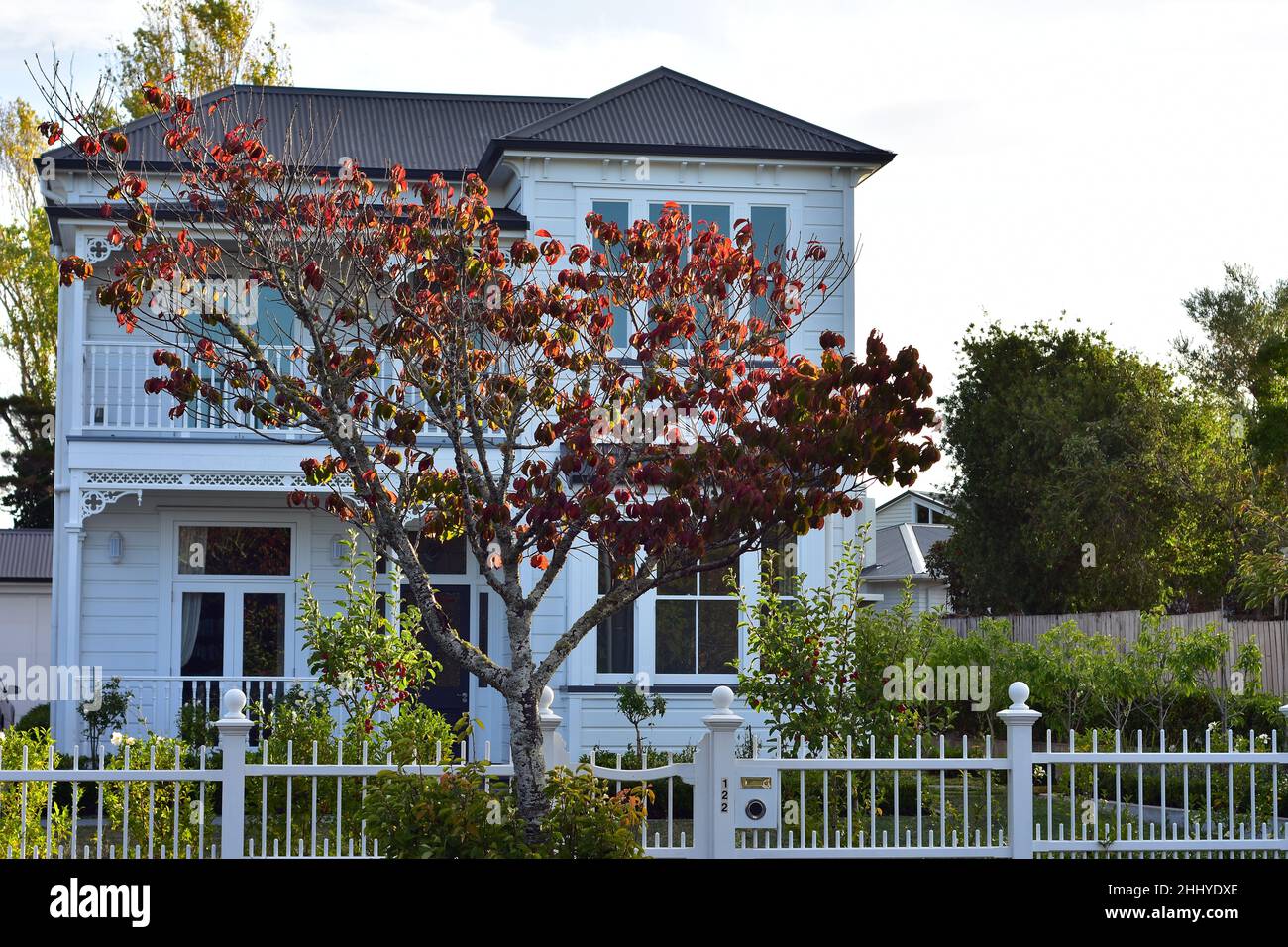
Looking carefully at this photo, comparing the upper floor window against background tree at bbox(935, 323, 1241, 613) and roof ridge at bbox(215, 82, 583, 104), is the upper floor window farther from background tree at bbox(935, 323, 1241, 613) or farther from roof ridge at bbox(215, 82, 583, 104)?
roof ridge at bbox(215, 82, 583, 104)

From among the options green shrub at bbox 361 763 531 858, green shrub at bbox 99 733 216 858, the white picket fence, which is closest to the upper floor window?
the white picket fence

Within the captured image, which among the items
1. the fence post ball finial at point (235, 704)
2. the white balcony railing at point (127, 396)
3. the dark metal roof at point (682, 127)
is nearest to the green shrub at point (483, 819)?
the fence post ball finial at point (235, 704)

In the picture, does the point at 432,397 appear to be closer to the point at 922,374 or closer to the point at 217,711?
the point at 922,374

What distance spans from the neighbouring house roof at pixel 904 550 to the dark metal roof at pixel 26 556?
19.8 m

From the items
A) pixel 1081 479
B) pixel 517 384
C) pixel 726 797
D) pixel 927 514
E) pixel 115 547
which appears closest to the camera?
pixel 726 797

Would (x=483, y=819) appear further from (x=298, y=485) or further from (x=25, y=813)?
(x=298, y=485)

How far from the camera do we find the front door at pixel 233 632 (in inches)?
644

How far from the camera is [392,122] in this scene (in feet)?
64.0

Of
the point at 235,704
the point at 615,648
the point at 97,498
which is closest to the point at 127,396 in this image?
the point at 97,498

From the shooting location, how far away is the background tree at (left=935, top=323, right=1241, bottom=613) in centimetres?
2566

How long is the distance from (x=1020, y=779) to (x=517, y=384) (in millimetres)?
3424

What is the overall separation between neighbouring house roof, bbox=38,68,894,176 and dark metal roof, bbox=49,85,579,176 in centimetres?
2

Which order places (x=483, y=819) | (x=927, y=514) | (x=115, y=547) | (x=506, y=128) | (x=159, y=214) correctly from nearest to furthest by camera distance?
(x=483, y=819), (x=159, y=214), (x=115, y=547), (x=506, y=128), (x=927, y=514)
